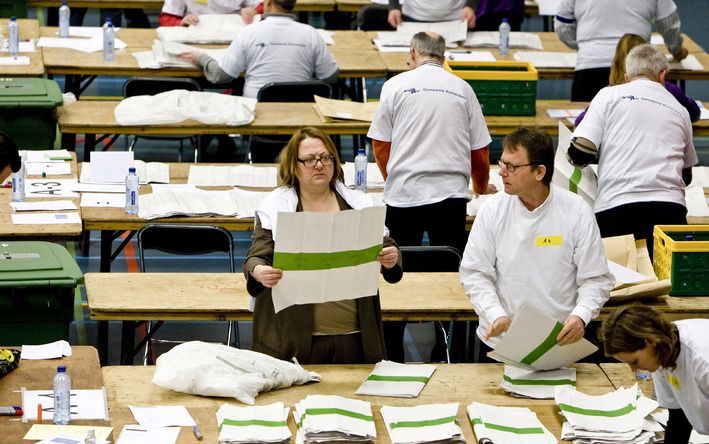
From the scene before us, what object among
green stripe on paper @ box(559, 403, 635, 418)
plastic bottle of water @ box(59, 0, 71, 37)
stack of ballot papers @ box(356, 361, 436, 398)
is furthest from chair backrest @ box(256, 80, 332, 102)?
green stripe on paper @ box(559, 403, 635, 418)

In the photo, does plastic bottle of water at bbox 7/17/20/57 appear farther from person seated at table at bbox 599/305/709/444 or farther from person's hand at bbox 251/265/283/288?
person seated at table at bbox 599/305/709/444

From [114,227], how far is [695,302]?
3029mm

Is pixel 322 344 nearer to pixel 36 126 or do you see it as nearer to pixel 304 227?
pixel 304 227

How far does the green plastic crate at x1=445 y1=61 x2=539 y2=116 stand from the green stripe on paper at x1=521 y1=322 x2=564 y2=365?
3729 mm

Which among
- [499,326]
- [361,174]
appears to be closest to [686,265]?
[499,326]

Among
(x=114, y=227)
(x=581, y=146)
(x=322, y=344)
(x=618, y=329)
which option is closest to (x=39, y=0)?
(x=114, y=227)

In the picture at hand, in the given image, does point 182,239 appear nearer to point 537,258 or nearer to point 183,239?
point 183,239

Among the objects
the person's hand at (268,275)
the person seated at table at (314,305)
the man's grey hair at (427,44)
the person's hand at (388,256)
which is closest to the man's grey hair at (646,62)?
the man's grey hair at (427,44)

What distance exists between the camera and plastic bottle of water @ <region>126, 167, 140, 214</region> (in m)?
6.90

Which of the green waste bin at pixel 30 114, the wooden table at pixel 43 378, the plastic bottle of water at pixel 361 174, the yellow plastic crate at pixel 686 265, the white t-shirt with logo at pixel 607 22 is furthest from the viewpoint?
A: the white t-shirt with logo at pixel 607 22

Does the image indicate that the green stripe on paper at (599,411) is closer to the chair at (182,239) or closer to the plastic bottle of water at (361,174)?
the chair at (182,239)

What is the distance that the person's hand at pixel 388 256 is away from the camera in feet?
16.3

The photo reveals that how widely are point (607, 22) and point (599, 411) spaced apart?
16.6 feet

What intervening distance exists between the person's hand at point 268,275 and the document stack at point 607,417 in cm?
113
